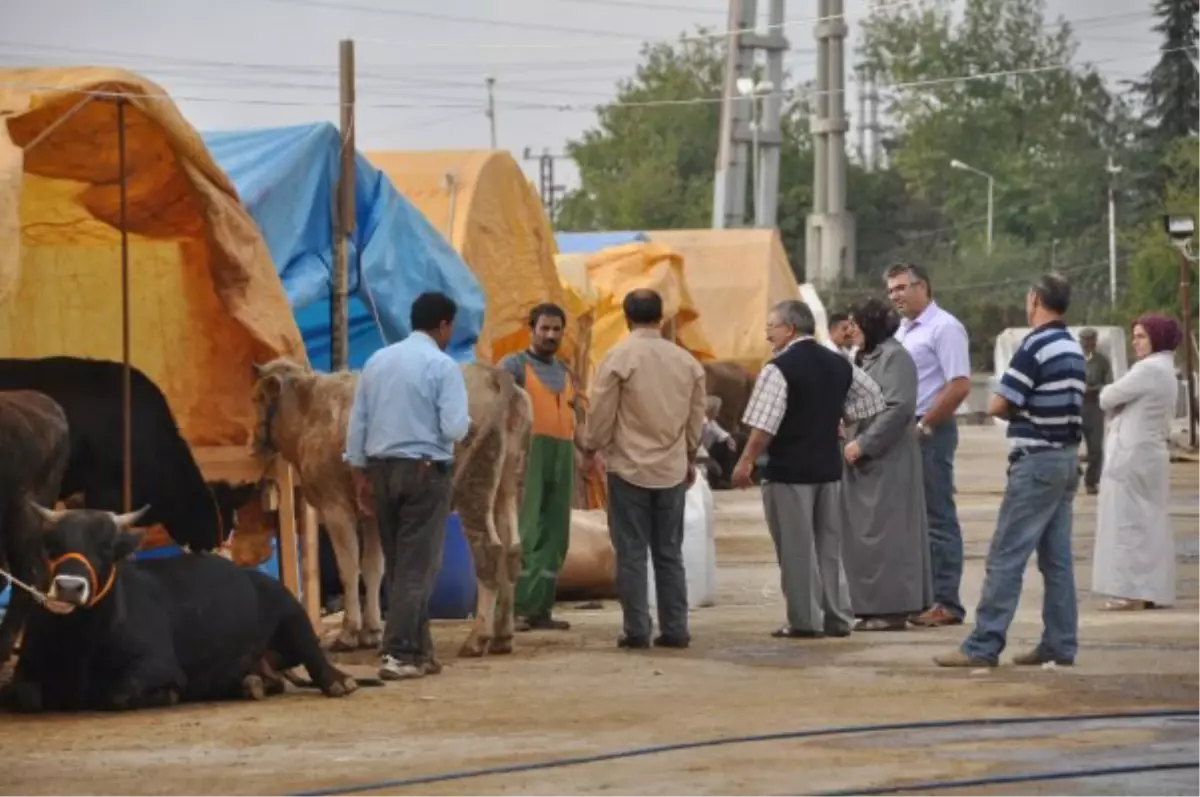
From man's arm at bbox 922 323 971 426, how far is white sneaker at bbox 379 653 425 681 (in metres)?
4.46

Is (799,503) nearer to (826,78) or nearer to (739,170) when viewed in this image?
(739,170)

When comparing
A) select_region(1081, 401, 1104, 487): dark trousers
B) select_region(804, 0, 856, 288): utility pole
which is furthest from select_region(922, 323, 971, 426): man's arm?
Answer: select_region(804, 0, 856, 288): utility pole

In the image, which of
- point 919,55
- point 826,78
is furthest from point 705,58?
point 826,78

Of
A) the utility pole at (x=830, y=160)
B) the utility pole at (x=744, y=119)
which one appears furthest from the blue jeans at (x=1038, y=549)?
the utility pole at (x=830, y=160)

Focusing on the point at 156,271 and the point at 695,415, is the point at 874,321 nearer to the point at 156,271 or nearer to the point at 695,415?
the point at 695,415

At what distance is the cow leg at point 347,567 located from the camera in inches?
639

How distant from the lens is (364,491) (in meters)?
15.1

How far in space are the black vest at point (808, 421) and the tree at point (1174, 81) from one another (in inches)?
2775

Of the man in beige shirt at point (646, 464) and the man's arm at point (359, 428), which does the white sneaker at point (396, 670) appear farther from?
the man in beige shirt at point (646, 464)

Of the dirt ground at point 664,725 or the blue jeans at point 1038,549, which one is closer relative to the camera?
the dirt ground at point 664,725

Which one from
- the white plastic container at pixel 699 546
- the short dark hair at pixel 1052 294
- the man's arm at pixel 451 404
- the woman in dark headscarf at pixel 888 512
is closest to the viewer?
the man's arm at pixel 451 404

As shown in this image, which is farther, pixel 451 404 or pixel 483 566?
pixel 483 566

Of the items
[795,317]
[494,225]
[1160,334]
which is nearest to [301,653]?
[795,317]

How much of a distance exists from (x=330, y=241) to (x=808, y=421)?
11.8 feet
